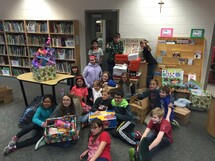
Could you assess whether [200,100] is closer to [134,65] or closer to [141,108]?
[141,108]

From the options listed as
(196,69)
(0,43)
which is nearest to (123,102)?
(196,69)

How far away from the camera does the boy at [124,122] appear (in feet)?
8.41

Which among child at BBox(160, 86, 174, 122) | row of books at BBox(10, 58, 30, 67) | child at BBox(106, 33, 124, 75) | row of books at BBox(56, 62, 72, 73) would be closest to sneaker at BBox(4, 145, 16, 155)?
child at BBox(160, 86, 174, 122)

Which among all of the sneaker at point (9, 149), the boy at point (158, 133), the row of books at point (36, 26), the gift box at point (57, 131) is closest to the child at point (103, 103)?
the gift box at point (57, 131)

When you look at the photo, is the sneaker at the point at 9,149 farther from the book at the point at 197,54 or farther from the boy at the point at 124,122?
the book at the point at 197,54

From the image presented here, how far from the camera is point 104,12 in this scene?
4594mm

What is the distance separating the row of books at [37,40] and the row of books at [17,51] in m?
0.29

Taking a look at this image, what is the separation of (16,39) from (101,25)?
8.04 feet

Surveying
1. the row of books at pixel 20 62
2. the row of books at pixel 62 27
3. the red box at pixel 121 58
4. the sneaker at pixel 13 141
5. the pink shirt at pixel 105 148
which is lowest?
the sneaker at pixel 13 141

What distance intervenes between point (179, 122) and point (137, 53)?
170cm

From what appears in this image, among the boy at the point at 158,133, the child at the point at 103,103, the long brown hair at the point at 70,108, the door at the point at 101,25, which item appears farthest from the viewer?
the door at the point at 101,25

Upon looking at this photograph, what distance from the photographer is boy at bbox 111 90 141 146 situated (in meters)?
2.56

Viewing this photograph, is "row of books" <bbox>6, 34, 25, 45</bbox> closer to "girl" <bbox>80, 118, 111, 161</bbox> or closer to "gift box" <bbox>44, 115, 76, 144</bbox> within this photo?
"gift box" <bbox>44, 115, 76, 144</bbox>

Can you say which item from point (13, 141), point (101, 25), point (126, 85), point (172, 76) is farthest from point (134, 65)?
point (13, 141)
